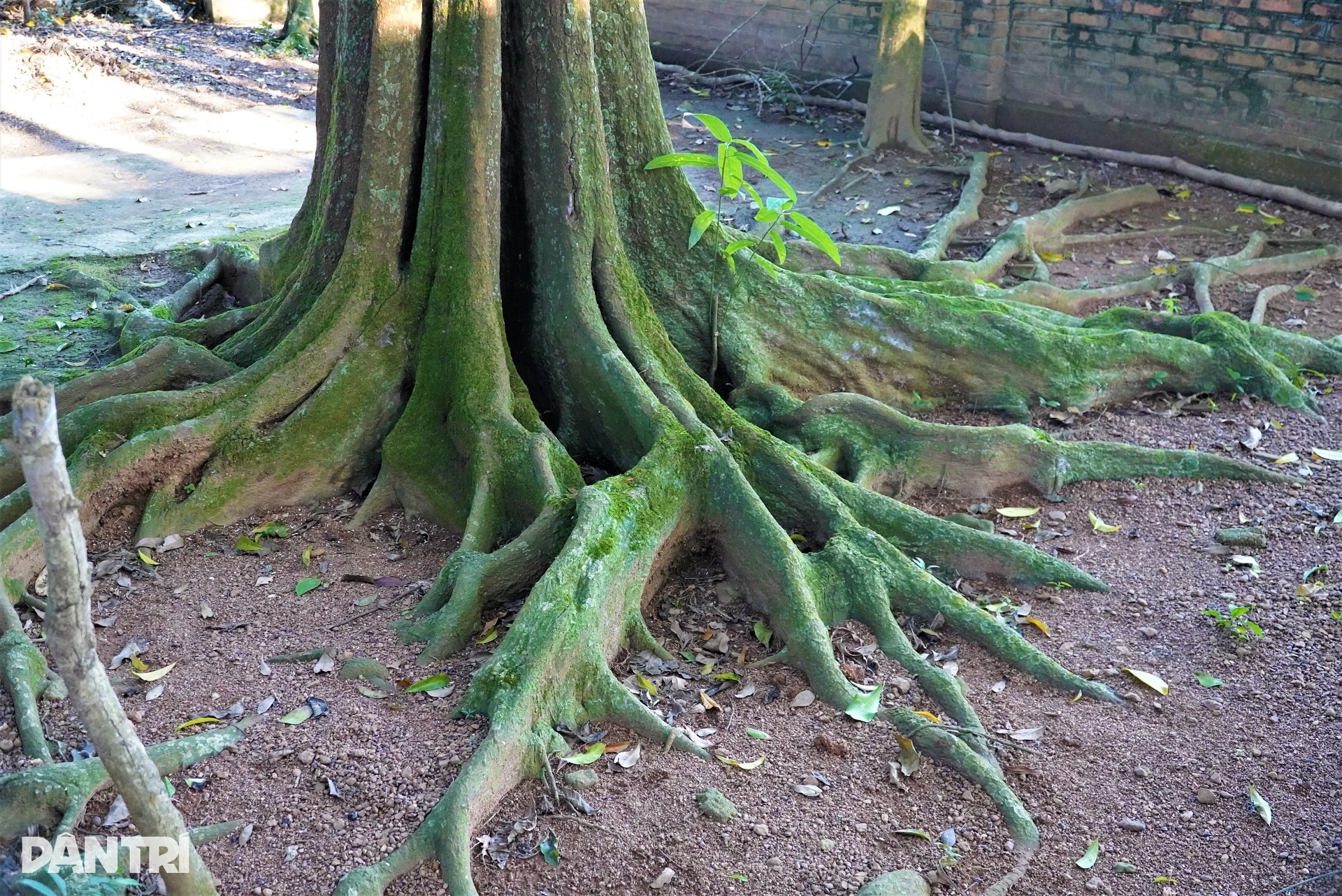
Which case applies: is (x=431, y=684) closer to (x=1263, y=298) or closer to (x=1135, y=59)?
(x=1263, y=298)

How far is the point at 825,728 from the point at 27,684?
228 centimetres

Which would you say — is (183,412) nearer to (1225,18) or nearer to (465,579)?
(465,579)

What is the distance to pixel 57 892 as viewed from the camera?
7.68 feet

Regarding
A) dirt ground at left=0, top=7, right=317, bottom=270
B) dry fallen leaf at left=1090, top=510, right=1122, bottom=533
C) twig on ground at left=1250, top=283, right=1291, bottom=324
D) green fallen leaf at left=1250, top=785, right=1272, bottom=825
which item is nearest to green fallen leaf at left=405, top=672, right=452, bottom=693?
green fallen leaf at left=1250, top=785, right=1272, bottom=825

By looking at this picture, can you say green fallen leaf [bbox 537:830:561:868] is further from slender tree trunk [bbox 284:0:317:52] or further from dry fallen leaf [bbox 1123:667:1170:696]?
slender tree trunk [bbox 284:0:317:52]

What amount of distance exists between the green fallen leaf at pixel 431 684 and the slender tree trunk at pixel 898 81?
25.4 feet

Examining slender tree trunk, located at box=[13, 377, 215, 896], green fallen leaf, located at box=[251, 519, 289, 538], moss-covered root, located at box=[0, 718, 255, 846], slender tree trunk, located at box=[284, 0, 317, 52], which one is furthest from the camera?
slender tree trunk, located at box=[284, 0, 317, 52]

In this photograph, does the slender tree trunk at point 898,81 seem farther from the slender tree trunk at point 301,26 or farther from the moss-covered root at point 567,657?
the slender tree trunk at point 301,26

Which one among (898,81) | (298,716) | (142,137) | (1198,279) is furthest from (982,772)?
(142,137)

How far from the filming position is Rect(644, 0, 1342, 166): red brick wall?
319 inches

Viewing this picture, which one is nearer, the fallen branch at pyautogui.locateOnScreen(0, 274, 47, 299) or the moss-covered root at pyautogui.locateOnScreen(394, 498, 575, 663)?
the moss-covered root at pyautogui.locateOnScreen(394, 498, 575, 663)

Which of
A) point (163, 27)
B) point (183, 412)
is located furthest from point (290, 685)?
point (163, 27)

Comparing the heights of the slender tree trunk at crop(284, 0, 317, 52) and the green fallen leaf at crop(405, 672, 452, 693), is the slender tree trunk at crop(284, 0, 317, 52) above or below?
above

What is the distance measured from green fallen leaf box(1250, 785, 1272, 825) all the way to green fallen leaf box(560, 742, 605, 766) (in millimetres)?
1782
